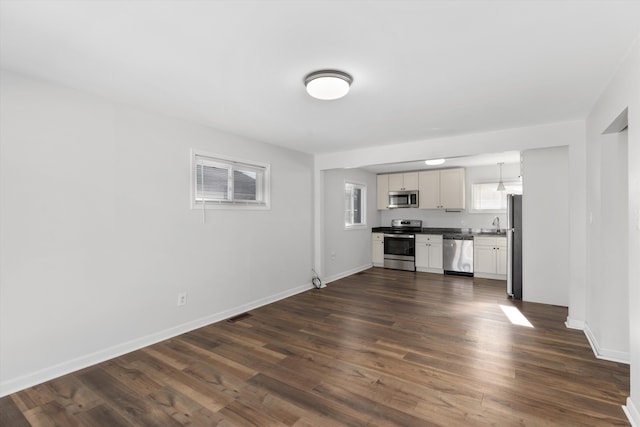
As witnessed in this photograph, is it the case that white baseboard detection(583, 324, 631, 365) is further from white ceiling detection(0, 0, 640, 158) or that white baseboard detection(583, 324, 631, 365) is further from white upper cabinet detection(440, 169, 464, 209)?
white upper cabinet detection(440, 169, 464, 209)

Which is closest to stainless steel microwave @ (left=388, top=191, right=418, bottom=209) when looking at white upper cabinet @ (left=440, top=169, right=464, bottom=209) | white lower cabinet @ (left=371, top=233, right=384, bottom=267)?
white upper cabinet @ (left=440, top=169, right=464, bottom=209)

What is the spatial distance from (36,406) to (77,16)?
8.21ft

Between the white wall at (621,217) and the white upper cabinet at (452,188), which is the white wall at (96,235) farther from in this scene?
the white upper cabinet at (452,188)

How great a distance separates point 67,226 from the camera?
8.21ft

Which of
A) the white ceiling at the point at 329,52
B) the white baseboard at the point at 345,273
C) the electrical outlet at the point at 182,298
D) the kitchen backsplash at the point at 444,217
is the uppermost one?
the white ceiling at the point at 329,52

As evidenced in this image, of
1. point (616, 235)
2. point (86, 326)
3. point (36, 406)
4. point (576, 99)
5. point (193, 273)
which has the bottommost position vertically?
point (36, 406)

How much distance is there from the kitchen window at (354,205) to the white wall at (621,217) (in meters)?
4.08

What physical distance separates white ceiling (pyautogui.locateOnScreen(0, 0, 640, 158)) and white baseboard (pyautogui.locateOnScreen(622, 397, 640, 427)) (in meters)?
2.27

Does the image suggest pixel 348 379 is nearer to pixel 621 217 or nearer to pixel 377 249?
pixel 621 217

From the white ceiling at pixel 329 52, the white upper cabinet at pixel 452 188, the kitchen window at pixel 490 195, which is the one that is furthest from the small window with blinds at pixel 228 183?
the kitchen window at pixel 490 195

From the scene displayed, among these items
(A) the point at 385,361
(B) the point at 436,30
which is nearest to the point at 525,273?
(A) the point at 385,361

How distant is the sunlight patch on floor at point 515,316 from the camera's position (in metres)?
3.53

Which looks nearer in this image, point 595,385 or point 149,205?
point 595,385

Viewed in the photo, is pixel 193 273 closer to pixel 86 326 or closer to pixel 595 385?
pixel 86 326
